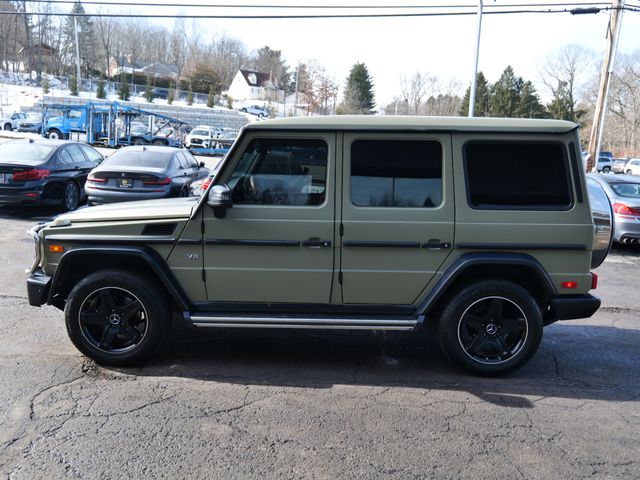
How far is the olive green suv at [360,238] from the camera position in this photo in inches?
175

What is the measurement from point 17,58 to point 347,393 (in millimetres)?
104692

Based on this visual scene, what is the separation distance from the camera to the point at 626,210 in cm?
1086

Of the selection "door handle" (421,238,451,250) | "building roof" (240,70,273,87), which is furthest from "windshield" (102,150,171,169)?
"building roof" (240,70,273,87)

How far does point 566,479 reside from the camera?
321 cm

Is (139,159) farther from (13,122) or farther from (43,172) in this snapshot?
(13,122)

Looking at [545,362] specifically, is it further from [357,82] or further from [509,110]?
[357,82]

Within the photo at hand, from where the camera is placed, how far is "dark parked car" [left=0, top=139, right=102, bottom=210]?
11148 millimetres

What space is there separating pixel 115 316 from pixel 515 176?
11.2 ft

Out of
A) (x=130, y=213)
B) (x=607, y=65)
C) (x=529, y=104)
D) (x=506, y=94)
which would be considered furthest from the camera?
(x=529, y=104)

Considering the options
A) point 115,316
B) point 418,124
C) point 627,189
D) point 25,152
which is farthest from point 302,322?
point 25,152

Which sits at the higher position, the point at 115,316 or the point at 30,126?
the point at 30,126

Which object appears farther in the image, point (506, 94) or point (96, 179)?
point (506, 94)

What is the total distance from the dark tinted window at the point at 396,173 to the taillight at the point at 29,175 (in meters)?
9.06

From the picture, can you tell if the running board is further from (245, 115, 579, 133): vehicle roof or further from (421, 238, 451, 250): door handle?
(245, 115, 579, 133): vehicle roof
